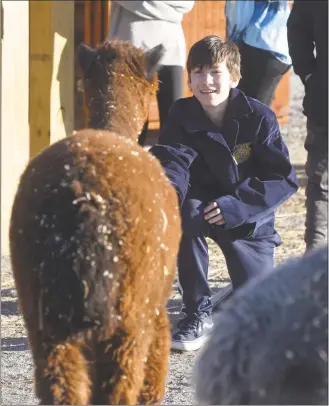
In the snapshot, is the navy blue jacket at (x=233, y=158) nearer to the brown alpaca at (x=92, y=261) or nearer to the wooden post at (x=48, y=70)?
the brown alpaca at (x=92, y=261)

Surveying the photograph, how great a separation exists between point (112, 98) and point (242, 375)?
2487 mm

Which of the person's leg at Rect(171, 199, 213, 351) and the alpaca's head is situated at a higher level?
the alpaca's head

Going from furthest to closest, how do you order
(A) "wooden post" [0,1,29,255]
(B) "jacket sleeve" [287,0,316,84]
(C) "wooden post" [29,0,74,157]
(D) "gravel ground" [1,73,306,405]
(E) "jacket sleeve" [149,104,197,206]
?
(C) "wooden post" [29,0,74,157] < (A) "wooden post" [0,1,29,255] < (B) "jacket sleeve" [287,0,316,84] < (E) "jacket sleeve" [149,104,197,206] < (D) "gravel ground" [1,73,306,405]

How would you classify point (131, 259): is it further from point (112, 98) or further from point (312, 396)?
point (112, 98)

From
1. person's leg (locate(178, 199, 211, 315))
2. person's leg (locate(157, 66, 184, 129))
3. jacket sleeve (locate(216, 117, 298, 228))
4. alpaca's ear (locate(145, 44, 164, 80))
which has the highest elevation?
alpaca's ear (locate(145, 44, 164, 80))

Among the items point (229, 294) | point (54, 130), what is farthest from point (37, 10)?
point (229, 294)

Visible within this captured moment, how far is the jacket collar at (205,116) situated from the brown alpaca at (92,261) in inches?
46.2

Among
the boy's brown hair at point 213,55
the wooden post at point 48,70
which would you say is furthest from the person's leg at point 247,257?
the wooden post at point 48,70

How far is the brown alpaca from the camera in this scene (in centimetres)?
279

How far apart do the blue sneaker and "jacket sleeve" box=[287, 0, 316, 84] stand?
1.88 metres

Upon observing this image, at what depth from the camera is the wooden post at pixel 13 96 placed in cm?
634

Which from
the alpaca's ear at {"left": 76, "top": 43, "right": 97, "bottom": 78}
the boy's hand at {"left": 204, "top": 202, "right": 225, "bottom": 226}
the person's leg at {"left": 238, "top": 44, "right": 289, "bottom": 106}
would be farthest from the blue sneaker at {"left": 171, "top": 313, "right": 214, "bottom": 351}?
the person's leg at {"left": 238, "top": 44, "right": 289, "bottom": 106}

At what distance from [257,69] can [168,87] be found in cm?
63

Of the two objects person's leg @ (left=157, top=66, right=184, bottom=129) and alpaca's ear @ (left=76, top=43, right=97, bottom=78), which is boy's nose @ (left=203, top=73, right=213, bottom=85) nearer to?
alpaca's ear @ (left=76, top=43, right=97, bottom=78)
